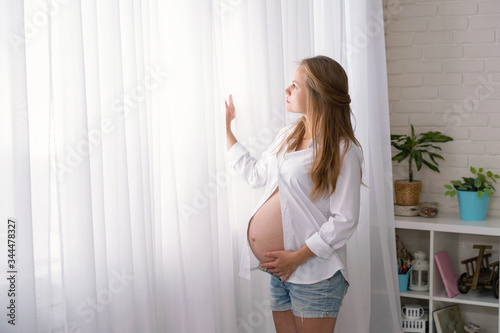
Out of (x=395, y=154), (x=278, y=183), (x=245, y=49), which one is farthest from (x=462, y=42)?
(x=278, y=183)

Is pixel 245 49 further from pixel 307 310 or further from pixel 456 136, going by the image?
pixel 456 136

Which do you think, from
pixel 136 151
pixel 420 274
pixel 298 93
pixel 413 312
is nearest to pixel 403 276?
pixel 420 274

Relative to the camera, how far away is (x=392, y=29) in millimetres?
3164

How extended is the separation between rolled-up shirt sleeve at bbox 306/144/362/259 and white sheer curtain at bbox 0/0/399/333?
352 millimetres

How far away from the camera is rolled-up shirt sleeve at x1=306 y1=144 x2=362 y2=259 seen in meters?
1.80

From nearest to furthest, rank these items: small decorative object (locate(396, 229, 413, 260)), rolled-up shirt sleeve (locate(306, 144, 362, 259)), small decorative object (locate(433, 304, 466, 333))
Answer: rolled-up shirt sleeve (locate(306, 144, 362, 259)) < small decorative object (locate(433, 304, 466, 333)) < small decorative object (locate(396, 229, 413, 260))

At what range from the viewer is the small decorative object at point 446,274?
283cm

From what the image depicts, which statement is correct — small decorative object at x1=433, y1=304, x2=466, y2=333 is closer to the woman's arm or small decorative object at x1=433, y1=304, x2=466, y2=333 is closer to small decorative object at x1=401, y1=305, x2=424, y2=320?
small decorative object at x1=401, y1=305, x2=424, y2=320

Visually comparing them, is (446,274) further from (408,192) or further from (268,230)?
(268,230)

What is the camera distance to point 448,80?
10.0ft

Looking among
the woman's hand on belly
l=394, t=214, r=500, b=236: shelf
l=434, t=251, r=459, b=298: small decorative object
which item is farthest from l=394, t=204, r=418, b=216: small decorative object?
the woman's hand on belly

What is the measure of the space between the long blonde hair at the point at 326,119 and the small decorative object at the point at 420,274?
1.35 meters

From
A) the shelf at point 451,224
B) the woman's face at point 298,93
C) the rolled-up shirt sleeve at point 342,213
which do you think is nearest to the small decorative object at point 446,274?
the shelf at point 451,224

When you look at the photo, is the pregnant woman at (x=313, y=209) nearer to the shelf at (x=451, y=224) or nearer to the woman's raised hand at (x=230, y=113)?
the woman's raised hand at (x=230, y=113)
